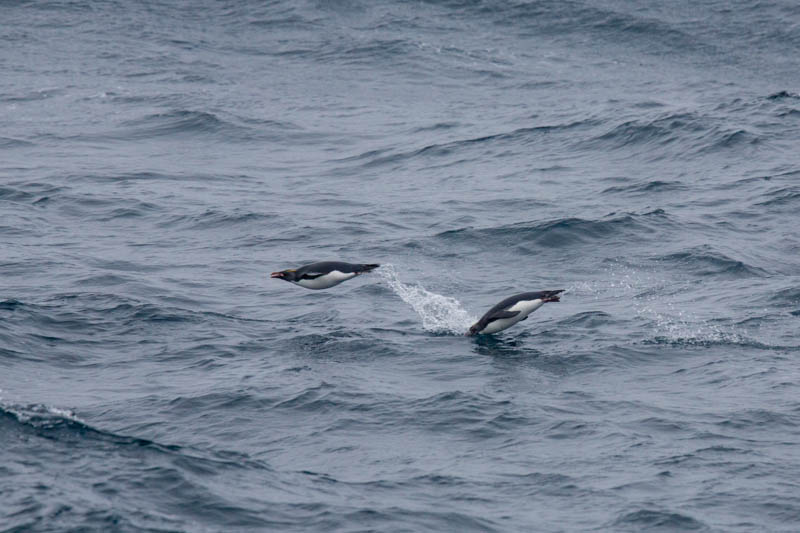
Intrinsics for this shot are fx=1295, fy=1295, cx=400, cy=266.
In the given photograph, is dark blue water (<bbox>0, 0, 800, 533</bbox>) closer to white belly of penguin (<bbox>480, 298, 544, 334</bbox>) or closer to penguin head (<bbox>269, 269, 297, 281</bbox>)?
white belly of penguin (<bbox>480, 298, 544, 334</bbox>)

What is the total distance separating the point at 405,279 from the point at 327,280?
8.78ft

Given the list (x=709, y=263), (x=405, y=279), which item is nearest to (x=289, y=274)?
(x=405, y=279)

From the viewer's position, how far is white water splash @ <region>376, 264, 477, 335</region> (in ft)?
69.6

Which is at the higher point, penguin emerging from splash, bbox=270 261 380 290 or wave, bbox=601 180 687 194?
penguin emerging from splash, bbox=270 261 380 290

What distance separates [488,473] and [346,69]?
3004cm

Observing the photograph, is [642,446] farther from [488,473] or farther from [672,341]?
[672,341]

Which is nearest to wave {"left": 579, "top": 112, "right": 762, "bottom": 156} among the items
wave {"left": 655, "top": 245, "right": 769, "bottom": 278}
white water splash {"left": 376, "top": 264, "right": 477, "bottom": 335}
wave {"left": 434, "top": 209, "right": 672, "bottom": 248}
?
wave {"left": 434, "top": 209, "right": 672, "bottom": 248}

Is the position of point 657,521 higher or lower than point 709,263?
higher

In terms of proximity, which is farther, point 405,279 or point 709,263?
point 709,263

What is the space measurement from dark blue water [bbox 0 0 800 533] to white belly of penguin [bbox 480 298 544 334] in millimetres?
282

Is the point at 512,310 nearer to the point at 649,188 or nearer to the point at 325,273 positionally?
the point at 325,273

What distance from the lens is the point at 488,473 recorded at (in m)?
15.4

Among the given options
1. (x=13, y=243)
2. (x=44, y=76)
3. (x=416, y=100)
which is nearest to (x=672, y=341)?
(x=13, y=243)

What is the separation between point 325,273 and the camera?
21.1 m
